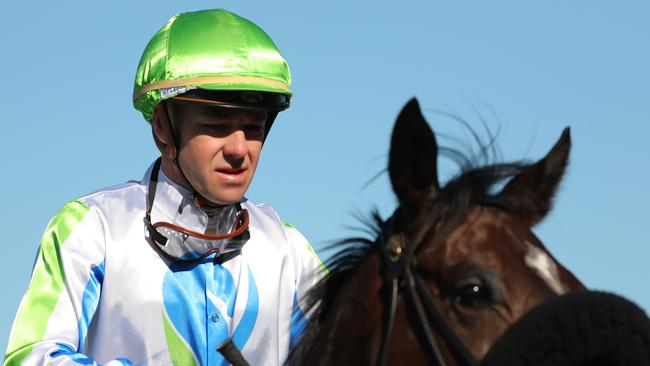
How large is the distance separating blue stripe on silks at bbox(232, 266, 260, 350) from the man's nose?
65 centimetres

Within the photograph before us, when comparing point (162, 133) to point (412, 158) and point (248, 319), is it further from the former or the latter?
point (412, 158)

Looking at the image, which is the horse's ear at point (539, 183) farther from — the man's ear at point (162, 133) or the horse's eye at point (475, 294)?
the man's ear at point (162, 133)

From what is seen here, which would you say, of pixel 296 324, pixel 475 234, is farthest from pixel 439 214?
pixel 296 324

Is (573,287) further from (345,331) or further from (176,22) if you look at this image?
(176,22)

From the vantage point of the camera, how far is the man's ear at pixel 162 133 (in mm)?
5234

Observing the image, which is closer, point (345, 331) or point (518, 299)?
point (518, 299)

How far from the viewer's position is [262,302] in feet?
17.4

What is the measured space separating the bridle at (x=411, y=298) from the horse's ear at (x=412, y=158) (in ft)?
0.49

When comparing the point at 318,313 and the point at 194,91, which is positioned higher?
the point at 194,91

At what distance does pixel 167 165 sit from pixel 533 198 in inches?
77.6

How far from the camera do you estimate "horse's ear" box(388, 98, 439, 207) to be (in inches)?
151

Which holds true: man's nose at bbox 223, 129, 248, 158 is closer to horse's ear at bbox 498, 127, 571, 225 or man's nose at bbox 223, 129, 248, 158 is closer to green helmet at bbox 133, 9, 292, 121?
green helmet at bbox 133, 9, 292, 121

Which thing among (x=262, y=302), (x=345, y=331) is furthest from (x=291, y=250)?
(x=345, y=331)

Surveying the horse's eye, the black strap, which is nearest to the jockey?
the black strap
